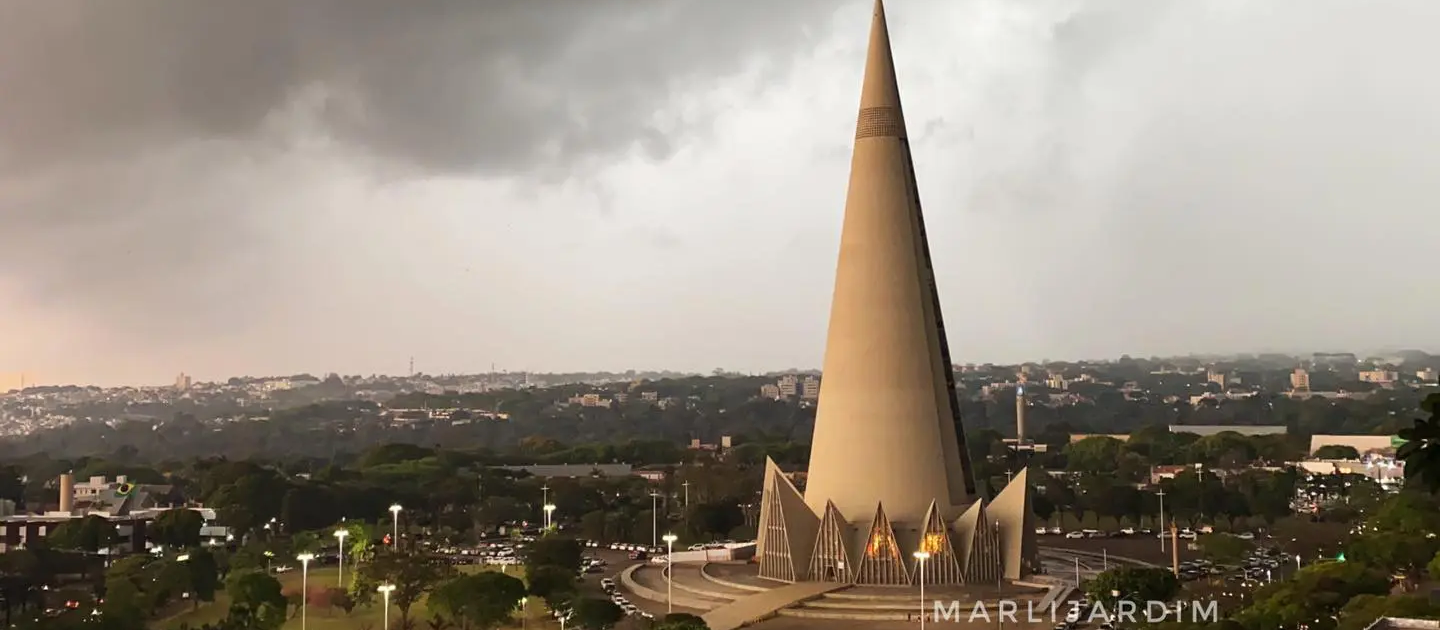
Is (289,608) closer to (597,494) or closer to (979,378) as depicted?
(597,494)

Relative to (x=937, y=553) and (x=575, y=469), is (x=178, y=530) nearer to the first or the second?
(x=937, y=553)

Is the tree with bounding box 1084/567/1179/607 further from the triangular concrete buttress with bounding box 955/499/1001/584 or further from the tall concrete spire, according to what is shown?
the tall concrete spire

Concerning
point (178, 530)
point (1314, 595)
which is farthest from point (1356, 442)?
point (178, 530)

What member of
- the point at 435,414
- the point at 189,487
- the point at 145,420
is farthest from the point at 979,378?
the point at 189,487

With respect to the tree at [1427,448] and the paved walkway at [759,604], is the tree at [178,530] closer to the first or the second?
the paved walkway at [759,604]

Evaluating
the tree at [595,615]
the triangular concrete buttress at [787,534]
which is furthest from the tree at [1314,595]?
the tree at [595,615]

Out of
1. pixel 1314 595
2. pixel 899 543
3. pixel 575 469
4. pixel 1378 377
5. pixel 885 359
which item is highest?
pixel 885 359
